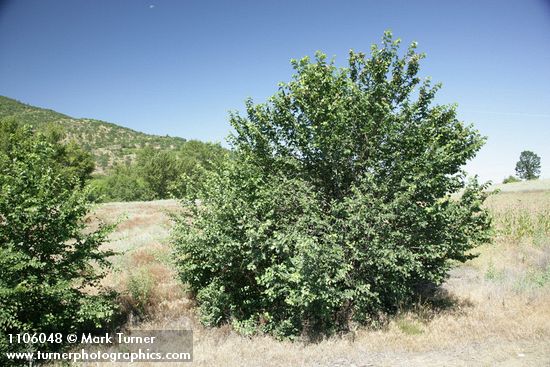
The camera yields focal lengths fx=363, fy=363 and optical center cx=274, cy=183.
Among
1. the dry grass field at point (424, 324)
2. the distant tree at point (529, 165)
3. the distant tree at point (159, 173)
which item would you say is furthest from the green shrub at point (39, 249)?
the distant tree at point (529, 165)

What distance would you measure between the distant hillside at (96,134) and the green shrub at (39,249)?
10201 cm

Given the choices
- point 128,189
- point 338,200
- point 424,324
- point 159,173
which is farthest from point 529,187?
point 128,189

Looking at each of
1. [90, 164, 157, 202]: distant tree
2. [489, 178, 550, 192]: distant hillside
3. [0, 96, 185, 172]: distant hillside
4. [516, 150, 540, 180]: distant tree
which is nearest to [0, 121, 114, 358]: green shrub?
[489, 178, 550, 192]: distant hillside

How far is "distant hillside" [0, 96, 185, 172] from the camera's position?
11050 cm

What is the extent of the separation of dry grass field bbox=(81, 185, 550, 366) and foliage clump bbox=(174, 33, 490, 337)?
3.47ft

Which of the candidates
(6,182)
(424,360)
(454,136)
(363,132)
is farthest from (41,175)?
(454,136)

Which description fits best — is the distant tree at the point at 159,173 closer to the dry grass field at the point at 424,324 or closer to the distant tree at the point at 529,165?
the dry grass field at the point at 424,324

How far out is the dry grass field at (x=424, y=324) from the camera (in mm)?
9714

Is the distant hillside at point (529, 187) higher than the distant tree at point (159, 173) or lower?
lower

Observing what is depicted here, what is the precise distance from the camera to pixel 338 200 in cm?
1206

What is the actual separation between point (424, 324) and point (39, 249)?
12290 mm

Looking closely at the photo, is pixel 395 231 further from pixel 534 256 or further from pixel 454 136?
pixel 534 256

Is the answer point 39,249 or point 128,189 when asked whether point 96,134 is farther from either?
point 39,249

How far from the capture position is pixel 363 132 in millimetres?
11570
